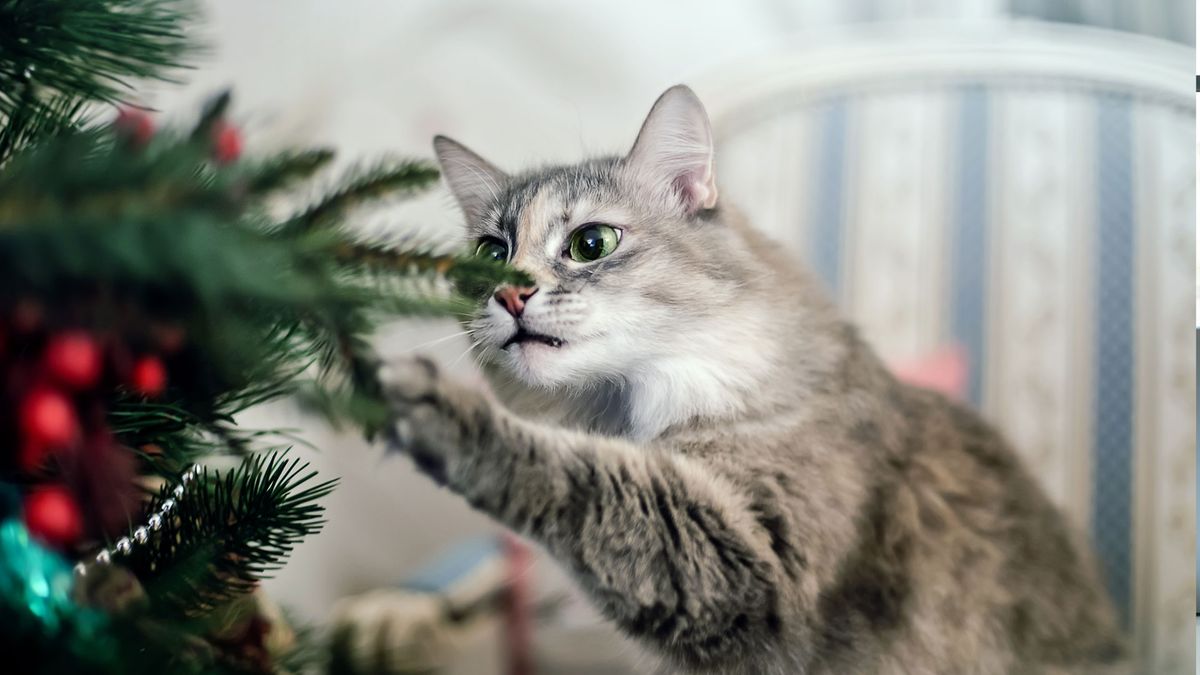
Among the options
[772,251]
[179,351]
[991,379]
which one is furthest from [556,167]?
[991,379]

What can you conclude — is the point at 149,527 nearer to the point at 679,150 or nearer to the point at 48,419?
the point at 48,419

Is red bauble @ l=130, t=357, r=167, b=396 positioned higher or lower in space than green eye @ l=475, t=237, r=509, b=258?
lower

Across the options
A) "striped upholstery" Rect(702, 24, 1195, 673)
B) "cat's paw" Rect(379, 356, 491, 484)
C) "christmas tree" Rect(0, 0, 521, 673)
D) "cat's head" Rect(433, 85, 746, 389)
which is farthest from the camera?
"striped upholstery" Rect(702, 24, 1195, 673)

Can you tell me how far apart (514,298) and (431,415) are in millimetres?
118

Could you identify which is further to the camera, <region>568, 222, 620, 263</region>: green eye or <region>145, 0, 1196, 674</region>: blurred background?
<region>145, 0, 1196, 674</region>: blurred background

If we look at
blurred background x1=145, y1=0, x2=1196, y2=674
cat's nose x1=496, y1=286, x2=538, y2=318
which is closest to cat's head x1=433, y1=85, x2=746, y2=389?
cat's nose x1=496, y1=286, x2=538, y2=318

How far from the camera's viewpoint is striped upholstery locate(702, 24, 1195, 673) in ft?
4.60

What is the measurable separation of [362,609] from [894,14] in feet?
5.45

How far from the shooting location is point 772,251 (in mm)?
911

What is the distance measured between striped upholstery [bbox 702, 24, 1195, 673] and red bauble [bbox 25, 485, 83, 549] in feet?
4.18

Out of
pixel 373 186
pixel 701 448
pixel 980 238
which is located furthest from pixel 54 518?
pixel 980 238

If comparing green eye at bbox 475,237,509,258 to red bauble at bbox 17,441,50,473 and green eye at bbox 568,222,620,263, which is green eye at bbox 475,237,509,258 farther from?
red bauble at bbox 17,441,50,473

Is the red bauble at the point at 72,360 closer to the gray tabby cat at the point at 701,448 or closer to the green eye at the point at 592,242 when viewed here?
the gray tabby cat at the point at 701,448

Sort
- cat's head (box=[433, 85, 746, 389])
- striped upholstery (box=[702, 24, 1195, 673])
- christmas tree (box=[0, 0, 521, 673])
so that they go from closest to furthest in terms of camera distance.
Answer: christmas tree (box=[0, 0, 521, 673])
cat's head (box=[433, 85, 746, 389])
striped upholstery (box=[702, 24, 1195, 673])
